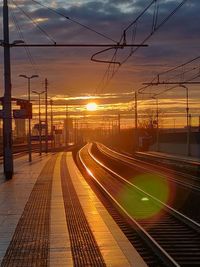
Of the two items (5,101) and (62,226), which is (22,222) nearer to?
(62,226)

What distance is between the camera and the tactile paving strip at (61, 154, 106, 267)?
9910 mm

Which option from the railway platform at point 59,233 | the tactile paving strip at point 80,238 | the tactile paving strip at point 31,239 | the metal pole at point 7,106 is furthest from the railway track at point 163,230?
the metal pole at point 7,106

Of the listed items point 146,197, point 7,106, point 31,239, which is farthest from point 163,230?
point 7,106

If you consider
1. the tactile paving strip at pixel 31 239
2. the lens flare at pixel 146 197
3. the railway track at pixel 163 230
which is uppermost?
the tactile paving strip at pixel 31 239

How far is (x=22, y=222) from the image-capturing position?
574 inches

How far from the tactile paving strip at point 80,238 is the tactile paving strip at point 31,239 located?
1.77 feet

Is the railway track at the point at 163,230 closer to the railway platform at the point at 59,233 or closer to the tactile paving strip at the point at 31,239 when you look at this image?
the railway platform at the point at 59,233

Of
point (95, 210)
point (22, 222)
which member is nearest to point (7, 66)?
point (95, 210)

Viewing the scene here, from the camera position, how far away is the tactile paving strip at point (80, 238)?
9.91m

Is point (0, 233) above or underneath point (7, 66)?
underneath

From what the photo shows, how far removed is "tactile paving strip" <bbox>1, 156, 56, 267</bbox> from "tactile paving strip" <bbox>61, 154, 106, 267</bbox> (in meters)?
0.54

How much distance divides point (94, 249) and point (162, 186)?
52.9 ft

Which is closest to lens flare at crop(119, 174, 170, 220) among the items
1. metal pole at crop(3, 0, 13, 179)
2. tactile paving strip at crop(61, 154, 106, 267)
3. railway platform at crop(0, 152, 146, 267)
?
railway platform at crop(0, 152, 146, 267)

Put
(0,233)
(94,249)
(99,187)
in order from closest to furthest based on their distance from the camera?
(94,249), (0,233), (99,187)
